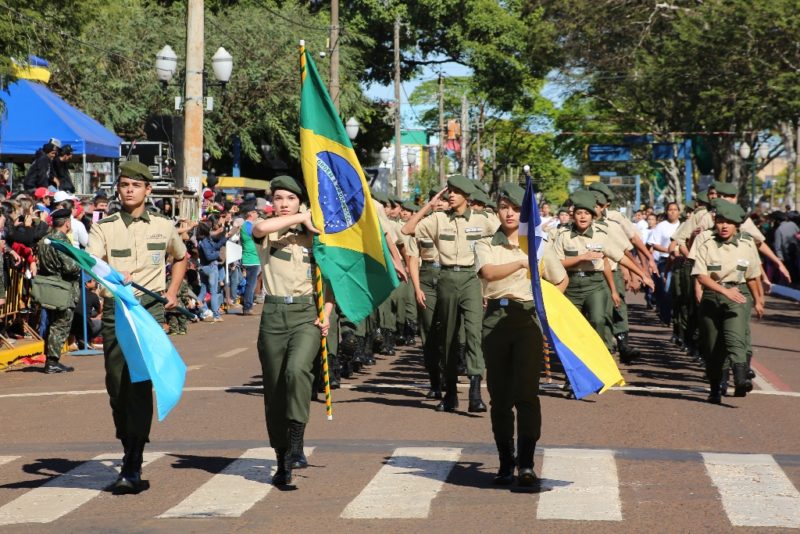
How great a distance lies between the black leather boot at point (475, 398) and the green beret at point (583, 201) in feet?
7.69

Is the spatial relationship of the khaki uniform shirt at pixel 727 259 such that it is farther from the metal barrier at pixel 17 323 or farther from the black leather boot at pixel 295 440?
the metal barrier at pixel 17 323

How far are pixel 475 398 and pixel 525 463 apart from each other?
374 cm

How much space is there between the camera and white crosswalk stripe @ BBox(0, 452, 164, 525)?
8.04 meters

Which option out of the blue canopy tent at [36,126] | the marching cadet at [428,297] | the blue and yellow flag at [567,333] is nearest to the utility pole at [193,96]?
the blue canopy tent at [36,126]

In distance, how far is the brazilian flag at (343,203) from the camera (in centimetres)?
930

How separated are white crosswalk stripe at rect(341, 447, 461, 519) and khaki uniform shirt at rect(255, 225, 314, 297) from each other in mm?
1298

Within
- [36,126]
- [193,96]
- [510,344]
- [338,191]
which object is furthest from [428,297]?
[36,126]

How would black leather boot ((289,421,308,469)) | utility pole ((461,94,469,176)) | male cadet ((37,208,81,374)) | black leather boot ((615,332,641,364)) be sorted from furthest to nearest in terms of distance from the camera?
1. utility pole ((461,94,469,176))
2. black leather boot ((615,332,641,364))
3. male cadet ((37,208,81,374))
4. black leather boot ((289,421,308,469))

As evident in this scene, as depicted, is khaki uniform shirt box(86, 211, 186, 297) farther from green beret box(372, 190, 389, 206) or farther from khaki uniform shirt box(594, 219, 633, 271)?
green beret box(372, 190, 389, 206)

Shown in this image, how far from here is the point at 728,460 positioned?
9930mm

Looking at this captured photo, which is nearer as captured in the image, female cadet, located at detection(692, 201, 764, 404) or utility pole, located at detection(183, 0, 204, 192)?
female cadet, located at detection(692, 201, 764, 404)

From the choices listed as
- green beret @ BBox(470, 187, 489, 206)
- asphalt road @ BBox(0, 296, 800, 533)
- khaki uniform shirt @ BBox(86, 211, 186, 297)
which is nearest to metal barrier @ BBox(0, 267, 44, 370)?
asphalt road @ BBox(0, 296, 800, 533)

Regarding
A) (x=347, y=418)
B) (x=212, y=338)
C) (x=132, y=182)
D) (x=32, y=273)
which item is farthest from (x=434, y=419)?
(x=212, y=338)

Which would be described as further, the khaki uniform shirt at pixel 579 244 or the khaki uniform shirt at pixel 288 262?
the khaki uniform shirt at pixel 579 244
